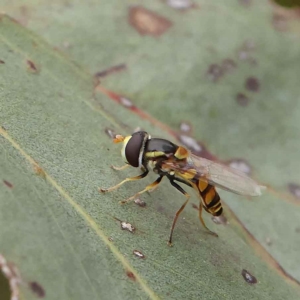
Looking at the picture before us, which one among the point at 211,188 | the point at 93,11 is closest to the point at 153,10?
A: the point at 93,11

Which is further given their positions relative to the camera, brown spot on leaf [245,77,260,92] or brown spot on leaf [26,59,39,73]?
brown spot on leaf [245,77,260,92]

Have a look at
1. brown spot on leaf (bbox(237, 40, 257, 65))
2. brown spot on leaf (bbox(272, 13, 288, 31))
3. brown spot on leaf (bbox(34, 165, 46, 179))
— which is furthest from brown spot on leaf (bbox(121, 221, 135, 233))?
brown spot on leaf (bbox(272, 13, 288, 31))

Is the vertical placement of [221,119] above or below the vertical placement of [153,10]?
below

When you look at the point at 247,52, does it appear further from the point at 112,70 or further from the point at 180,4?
the point at 112,70

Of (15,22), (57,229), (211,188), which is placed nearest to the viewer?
(57,229)

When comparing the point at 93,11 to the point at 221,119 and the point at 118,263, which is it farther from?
the point at 118,263

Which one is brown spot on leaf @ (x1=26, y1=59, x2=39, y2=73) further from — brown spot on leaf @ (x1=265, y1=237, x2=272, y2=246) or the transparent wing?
brown spot on leaf @ (x1=265, y1=237, x2=272, y2=246)

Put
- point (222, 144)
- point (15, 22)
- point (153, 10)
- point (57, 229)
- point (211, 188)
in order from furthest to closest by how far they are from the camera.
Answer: point (153, 10)
point (222, 144)
point (15, 22)
point (211, 188)
point (57, 229)

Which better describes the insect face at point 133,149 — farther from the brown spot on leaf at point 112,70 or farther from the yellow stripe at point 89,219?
the brown spot on leaf at point 112,70
